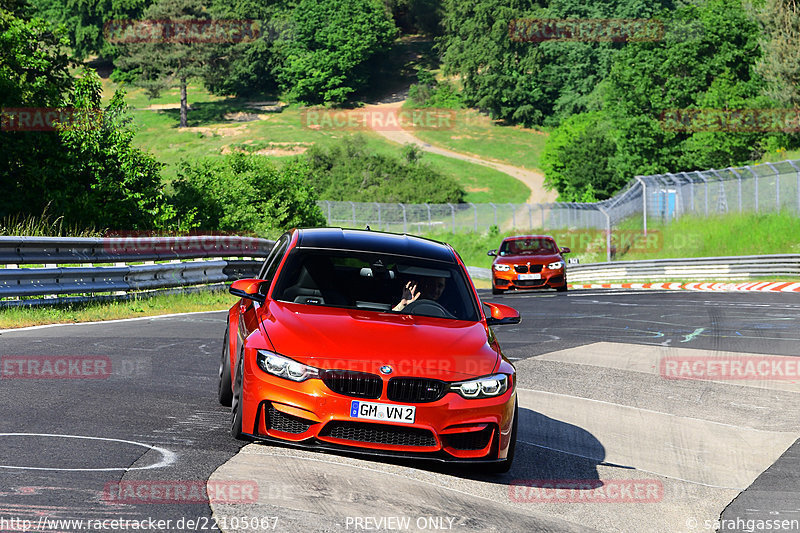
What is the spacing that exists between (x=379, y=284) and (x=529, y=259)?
66.9 ft

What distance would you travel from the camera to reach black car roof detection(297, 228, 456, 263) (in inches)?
321

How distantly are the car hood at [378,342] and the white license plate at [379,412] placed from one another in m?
0.20

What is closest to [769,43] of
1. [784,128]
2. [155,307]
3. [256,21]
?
[784,128]

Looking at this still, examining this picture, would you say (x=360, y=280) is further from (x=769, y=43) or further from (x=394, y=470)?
(x=769, y=43)

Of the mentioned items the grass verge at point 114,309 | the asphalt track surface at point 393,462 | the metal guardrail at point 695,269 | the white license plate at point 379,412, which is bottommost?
the metal guardrail at point 695,269

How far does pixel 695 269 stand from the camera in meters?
37.2

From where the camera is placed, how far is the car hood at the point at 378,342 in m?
6.41

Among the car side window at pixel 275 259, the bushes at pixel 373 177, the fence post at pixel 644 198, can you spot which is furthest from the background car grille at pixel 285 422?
the bushes at pixel 373 177

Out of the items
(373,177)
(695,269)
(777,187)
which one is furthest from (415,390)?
(373,177)

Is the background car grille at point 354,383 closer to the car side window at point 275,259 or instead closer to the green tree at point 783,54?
the car side window at point 275,259

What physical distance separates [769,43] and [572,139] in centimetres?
3358

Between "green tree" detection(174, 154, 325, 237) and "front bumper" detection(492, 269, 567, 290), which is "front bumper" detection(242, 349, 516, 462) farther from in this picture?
"green tree" detection(174, 154, 325, 237)

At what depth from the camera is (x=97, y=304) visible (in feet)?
54.5

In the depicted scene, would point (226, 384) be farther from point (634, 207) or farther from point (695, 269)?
point (634, 207)
